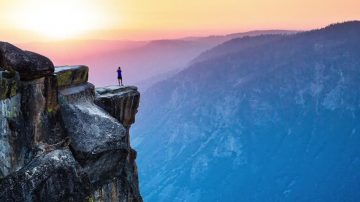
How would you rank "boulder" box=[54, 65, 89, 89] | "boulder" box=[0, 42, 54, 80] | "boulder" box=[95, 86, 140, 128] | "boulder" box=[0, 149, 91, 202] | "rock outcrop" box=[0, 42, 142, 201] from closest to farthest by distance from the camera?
"boulder" box=[0, 149, 91, 202] → "rock outcrop" box=[0, 42, 142, 201] → "boulder" box=[0, 42, 54, 80] → "boulder" box=[54, 65, 89, 89] → "boulder" box=[95, 86, 140, 128]

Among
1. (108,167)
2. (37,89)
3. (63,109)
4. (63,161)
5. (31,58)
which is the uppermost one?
(31,58)

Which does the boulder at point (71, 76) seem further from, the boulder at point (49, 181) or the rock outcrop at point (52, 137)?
the boulder at point (49, 181)

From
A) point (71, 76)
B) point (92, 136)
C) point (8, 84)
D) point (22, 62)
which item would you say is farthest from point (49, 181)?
point (71, 76)

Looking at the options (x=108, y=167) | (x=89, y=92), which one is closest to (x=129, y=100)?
(x=89, y=92)

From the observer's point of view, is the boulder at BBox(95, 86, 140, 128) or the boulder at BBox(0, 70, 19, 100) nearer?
the boulder at BBox(0, 70, 19, 100)

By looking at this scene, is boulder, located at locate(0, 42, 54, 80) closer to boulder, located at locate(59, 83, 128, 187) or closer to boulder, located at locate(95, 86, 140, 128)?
boulder, located at locate(59, 83, 128, 187)

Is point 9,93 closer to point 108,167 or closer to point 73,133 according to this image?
point 73,133

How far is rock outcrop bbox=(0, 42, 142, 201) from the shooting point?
19.0 metres

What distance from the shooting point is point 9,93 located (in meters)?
19.1

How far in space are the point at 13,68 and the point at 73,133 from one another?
16.4ft

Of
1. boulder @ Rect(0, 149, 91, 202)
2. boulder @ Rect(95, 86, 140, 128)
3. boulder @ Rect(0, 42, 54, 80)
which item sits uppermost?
A: boulder @ Rect(0, 42, 54, 80)

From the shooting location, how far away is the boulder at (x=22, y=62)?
19.9 metres

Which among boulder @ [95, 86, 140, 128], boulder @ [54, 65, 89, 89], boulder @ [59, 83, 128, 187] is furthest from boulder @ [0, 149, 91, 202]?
boulder @ [95, 86, 140, 128]

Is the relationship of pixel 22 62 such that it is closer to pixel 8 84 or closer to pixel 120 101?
pixel 8 84
